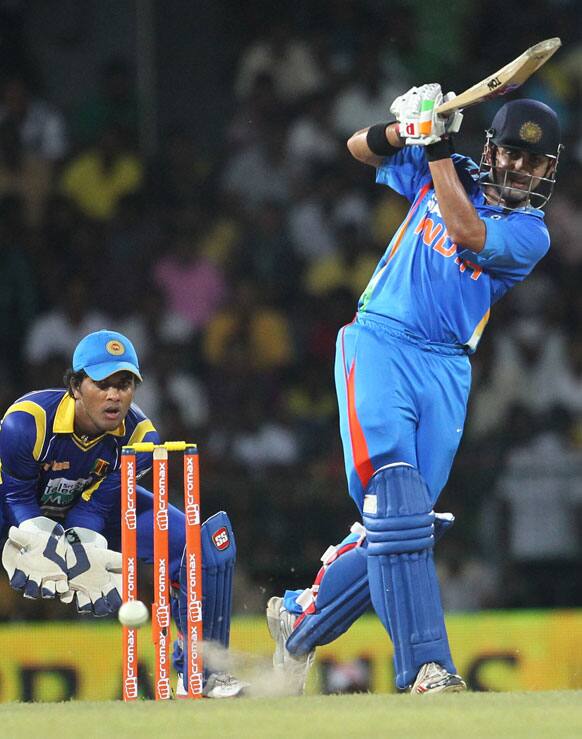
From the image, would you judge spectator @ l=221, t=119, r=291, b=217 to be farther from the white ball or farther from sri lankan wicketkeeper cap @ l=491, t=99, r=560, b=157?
the white ball

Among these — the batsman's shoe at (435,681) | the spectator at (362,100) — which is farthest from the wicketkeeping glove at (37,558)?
the spectator at (362,100)

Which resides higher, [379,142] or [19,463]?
[379,142]

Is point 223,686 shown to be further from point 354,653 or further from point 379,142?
point 354,653

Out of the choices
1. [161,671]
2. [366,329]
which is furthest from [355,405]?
[161,671]

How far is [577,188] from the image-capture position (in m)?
9.88

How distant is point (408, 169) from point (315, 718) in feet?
6.63

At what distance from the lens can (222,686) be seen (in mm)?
5480

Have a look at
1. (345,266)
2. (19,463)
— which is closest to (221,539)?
(19,463)

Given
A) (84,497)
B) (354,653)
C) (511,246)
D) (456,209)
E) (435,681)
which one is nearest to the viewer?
(435,681)

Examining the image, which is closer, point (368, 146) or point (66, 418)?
point (368, 146)

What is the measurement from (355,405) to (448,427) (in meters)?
0.31

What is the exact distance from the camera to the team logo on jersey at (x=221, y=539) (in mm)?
5500

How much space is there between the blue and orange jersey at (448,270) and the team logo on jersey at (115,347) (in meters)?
0.88

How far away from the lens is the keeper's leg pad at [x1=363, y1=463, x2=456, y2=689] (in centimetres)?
481
